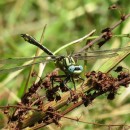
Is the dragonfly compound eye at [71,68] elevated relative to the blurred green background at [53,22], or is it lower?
lower

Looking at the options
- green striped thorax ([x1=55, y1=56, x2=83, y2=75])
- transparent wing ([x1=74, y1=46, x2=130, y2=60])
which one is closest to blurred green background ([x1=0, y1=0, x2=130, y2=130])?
transparent wing ([x1=74, y1=46, x2=130, y2=60])

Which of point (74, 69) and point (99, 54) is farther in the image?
point (99, 54)

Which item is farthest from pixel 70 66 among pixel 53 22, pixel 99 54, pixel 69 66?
pixel 53 22

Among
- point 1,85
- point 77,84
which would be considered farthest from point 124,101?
point 77,84

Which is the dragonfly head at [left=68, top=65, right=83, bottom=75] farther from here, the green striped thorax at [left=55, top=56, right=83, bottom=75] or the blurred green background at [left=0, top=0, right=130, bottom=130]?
the blurred green background at [left=0, top=0, right=130, bottom=130]

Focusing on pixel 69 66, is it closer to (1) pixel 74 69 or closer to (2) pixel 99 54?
(1) pixel 74 69

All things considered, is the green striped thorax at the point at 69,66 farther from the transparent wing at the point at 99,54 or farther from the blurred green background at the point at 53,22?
the blurred green background at the point at 53,22

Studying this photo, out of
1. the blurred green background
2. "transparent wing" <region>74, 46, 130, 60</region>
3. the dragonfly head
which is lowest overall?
the dragonfly head

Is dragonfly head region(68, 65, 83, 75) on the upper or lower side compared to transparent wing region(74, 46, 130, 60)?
lower

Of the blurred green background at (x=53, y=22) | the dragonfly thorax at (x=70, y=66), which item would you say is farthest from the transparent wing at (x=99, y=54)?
the blurred green background at (x=53, y=22)

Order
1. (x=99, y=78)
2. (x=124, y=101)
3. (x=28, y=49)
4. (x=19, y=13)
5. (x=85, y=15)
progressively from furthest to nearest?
(x=19, y=13), (x=85, y=15), (x=28, y=49), (x=124, y=101), (x=99, y=78)

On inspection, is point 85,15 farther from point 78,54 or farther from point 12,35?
point 78,54
